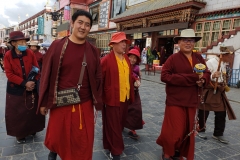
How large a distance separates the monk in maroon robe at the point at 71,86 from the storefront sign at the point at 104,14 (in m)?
21.6

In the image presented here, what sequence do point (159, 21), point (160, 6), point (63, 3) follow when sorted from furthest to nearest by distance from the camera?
1. point (63, 3)
2. point (159, 21)
3. point (160, 6)

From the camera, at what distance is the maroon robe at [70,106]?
7.22ft

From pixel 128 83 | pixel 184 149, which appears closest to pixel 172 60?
pixel 128 83

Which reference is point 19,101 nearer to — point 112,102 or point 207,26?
point 112,102

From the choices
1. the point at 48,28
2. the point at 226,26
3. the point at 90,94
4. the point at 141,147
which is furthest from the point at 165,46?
the point at 48,28

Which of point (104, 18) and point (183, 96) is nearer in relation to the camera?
point (183, 96)

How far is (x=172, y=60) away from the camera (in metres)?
2.84

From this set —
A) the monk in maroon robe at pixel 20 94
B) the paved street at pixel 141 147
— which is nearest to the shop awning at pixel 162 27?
the paved street at pixel 141 147

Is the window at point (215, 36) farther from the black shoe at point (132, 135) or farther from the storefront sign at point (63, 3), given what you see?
the storefront sign at point (63, 3)

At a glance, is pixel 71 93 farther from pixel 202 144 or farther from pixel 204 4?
pixel 204 4

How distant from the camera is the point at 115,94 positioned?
288 centimetres

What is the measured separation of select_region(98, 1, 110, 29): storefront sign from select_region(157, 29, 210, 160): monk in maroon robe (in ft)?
69.4

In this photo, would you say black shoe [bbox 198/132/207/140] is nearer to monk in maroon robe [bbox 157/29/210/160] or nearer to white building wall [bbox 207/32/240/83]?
monk in maroon robe [bbox 157/29/210/160]

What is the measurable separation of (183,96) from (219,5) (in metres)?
10.5
